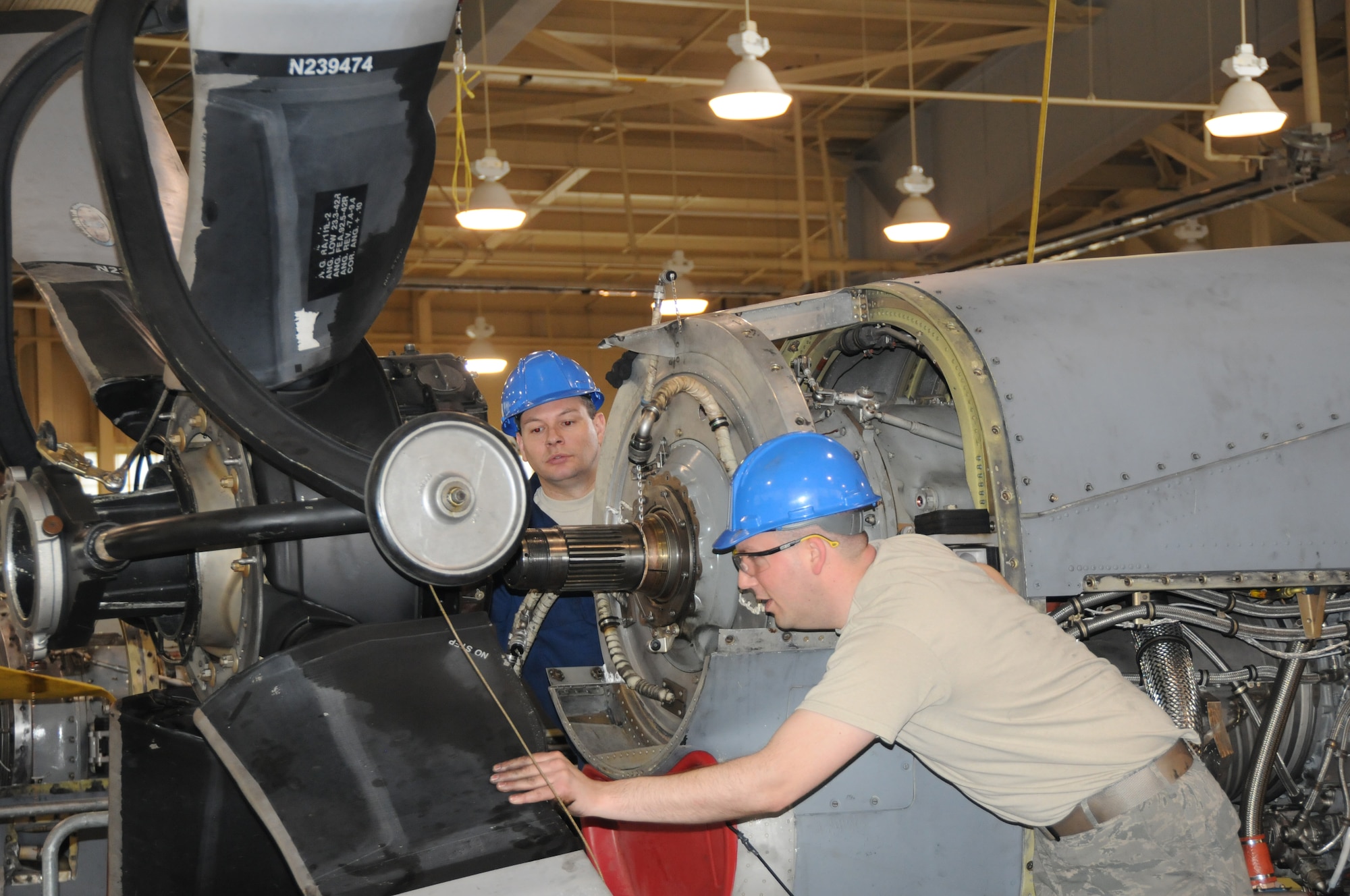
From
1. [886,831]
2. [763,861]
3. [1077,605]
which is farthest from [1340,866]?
[763,861]

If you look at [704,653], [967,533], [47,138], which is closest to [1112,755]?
[967,533]

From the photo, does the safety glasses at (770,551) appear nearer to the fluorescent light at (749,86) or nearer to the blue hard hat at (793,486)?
the blue hard hat at (793,486)

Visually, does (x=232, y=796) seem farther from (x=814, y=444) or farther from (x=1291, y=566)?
(x=1291, y=566)

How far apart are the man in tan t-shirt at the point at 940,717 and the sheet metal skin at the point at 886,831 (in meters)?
0.15

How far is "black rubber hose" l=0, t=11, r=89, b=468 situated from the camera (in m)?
2.53

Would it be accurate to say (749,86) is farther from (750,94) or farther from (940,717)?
(940,717)

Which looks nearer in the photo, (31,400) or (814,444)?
(814,444)

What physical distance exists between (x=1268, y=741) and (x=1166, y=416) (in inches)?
35.1

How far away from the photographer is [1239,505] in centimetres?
288

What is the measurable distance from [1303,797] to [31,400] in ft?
59.5

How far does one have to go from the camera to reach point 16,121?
2553mm

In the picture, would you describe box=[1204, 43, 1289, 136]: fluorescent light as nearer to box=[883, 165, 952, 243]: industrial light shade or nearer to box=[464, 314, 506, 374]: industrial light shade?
box=[883, 165, 952, 243]: industrial light shade

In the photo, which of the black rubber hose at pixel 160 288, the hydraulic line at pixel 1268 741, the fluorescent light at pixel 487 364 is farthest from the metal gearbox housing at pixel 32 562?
the fluorescent light at pixel 487 364

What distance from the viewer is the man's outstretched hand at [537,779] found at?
241 cm
